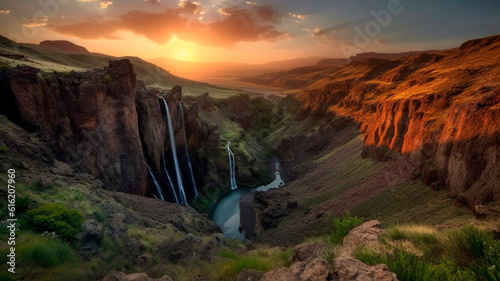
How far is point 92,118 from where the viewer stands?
92.2 feet

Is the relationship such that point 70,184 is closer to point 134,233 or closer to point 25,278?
point 134,233

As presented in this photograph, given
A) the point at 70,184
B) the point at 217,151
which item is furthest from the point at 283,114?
the point at 70,184

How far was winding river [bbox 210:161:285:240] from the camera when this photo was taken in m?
36.8

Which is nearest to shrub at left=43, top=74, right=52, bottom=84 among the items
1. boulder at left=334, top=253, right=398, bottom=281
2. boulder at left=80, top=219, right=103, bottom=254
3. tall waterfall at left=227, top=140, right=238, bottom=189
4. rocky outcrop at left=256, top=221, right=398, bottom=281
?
boulder at left=80, top=219, right=103, bottom=254

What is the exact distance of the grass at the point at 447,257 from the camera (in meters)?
5.12

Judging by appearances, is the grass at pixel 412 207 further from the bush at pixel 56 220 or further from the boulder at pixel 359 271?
the bush at pixel 56 220

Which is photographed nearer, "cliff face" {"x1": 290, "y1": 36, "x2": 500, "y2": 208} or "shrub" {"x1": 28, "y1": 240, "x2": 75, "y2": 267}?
"shrub" {"x1": 28, "y1": 240, "x2": 75, "y2": 267}

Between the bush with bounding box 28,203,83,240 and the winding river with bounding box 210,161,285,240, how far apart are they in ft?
78.0

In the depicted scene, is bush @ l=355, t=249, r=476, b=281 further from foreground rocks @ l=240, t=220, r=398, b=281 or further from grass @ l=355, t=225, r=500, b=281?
foreground rocks @ l=240, t=220, r=398, b=281

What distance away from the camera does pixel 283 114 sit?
348 feet

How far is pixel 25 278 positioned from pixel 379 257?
11.2m

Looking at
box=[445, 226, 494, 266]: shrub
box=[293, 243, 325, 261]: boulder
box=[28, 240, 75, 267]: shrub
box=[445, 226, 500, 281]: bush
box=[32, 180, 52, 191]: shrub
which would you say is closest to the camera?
box=[445, 226, 500, 281]: bush

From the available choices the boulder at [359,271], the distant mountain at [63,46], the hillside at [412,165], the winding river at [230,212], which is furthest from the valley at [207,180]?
the distant mountain at [63,46]

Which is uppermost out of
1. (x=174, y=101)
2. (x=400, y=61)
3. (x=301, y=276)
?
(x=400, y=61)
